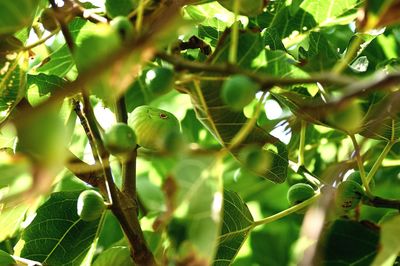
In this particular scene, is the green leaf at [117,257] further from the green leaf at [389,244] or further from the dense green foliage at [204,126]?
the green leaf at [389,244]

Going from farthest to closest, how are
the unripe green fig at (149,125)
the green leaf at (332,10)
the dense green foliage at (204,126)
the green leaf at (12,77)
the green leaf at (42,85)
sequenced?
the green leaf at (332,10) → the green leaf at (42,85) → the unripe green fig at (149,125) → the green leaf at (12,77) → the dense green foliage at (204,126)

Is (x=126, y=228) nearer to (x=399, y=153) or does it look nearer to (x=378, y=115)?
(x=378, y=115)

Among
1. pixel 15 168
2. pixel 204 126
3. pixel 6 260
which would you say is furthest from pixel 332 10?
pixel 15 168

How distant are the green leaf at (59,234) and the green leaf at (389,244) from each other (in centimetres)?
57

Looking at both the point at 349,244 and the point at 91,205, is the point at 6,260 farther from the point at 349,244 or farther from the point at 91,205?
the point at 349,244

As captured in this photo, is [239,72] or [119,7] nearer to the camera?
[239,72]

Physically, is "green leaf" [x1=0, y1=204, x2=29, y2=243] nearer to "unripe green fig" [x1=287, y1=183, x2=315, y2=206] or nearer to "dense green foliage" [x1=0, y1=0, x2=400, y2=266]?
"dense green foliage" [x1=0, y1=0, x2=400, y2=266]

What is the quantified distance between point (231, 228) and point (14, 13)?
0.55 metres

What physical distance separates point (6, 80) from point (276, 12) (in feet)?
1.79

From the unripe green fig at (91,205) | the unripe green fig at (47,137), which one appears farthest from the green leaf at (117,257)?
the unripe green fig at (47,137)

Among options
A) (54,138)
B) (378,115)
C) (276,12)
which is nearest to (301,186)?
(378,115)

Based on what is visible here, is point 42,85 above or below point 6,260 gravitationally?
above

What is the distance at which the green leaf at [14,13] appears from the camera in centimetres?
67

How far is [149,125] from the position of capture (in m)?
1.06
